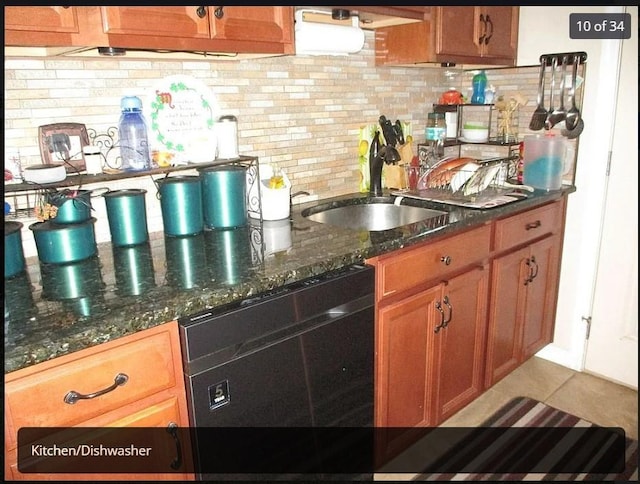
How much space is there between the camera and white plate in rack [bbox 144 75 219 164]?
161 centimetres

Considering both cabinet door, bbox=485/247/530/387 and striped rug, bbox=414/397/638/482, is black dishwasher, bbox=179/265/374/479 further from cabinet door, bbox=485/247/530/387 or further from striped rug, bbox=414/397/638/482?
cabinet door, bbox=485/247/530/387

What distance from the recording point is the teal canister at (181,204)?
5.08ft

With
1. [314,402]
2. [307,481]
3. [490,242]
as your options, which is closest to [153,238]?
[314,402]

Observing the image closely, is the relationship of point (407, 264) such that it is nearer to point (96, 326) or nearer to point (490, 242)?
point (490, 242)

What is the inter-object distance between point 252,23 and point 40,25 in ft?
1.82

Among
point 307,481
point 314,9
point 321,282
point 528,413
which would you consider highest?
point 314,9

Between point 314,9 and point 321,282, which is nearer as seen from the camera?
point 321,282

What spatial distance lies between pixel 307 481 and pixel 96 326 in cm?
77

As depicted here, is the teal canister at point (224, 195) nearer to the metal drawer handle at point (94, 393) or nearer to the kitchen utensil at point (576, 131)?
the metal drawer handle at point (94, 393)

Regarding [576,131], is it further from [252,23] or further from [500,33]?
[252,23]

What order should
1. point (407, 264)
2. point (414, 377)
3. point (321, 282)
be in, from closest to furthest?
point (321, 282)
point (407, 264)
point (414, 377)

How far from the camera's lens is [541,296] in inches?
92.9

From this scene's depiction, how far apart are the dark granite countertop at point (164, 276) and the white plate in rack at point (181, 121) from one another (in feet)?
0.88

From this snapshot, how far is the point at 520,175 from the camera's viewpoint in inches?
93.7
